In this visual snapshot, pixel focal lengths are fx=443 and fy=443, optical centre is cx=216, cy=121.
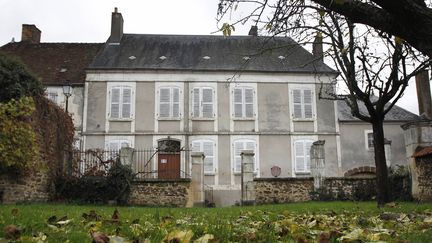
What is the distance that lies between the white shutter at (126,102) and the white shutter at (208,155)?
4471 millimetres

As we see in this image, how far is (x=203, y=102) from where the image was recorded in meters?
24.6

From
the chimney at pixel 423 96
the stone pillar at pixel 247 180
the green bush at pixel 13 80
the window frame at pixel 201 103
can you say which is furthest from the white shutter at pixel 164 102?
the chimney at pixel 423 96

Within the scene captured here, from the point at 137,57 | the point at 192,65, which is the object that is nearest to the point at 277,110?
the point at 192,65

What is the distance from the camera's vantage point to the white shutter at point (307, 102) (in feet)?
81.4

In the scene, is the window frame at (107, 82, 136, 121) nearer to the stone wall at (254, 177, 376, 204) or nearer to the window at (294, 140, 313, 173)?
the window at (294, 140, 313, 173)

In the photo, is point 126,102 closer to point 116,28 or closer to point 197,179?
point 116,28

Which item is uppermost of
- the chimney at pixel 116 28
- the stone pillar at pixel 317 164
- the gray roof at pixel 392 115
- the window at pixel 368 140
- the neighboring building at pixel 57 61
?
the chimney at pixel 116 28

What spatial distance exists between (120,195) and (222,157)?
32.7 feet

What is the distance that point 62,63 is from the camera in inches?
1032

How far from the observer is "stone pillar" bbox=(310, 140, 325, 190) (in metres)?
15.9

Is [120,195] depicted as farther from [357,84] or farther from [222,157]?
[222,157]

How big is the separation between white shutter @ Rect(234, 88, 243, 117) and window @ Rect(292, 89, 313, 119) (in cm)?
297

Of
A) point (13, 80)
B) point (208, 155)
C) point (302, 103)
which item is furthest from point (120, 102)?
point (13, 80)

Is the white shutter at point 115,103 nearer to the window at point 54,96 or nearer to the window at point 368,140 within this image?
the window at point 54,96
